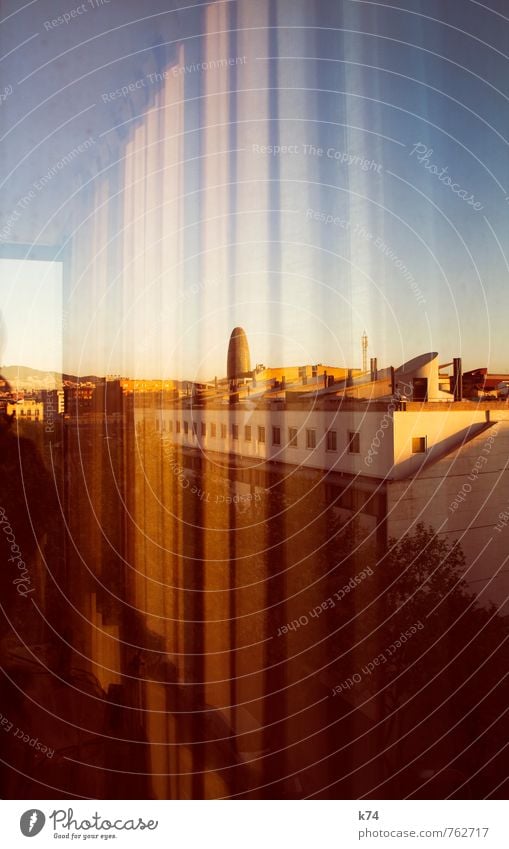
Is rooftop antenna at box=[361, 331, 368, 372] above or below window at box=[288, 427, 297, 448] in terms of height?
above

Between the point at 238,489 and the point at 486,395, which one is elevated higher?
the point at 486,395

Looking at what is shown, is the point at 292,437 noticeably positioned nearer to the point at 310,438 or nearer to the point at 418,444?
the point at 310,438

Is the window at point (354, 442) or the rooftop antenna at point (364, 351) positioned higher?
the rooftop antenna at point (364, 351)

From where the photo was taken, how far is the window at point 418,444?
0.86 meters

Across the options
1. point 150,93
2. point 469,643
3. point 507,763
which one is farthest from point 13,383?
point 507,763

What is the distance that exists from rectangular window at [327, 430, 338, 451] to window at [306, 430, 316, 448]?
0.08ft

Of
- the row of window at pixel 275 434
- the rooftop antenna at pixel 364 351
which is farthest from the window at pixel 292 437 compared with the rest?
the rooftop antenna at pixel 364 351

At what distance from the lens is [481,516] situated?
2.93 feet

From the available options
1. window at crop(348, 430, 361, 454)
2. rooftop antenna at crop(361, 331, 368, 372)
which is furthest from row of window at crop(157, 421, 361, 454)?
rooftop antenna at crop(361, 331, 368, 372)

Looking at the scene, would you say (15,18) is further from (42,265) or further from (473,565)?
(473,565)

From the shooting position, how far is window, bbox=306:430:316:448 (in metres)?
0.87

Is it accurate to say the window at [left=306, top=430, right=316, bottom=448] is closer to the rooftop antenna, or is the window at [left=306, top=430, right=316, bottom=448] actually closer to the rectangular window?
the rectangular window

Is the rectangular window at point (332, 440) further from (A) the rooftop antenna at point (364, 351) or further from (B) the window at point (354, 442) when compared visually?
(A) the rooftop antenna at point (364, 351)
